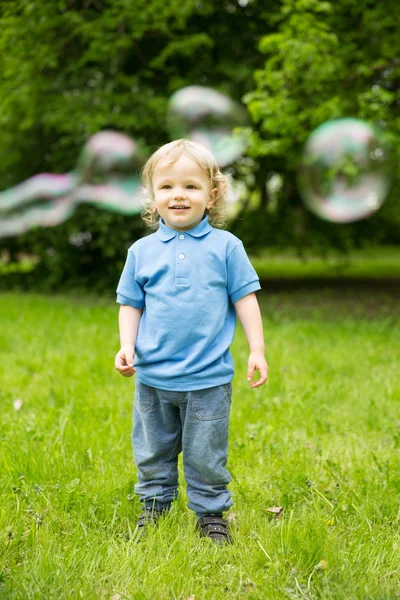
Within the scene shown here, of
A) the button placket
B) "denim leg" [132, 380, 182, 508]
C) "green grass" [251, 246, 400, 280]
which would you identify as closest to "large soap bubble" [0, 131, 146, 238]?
the button placket

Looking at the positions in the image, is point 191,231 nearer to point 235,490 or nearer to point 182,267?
point 182,267

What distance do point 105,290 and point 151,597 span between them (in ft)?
29.0

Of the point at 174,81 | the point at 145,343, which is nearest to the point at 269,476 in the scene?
the point at 145,343

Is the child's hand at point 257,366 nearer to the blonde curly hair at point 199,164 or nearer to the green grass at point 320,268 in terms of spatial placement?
the blonde curly hair at point 199,164

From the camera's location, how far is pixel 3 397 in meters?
4.35

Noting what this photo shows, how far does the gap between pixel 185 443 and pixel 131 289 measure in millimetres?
591

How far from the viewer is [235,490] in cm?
289

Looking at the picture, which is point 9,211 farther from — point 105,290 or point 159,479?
point 159,479

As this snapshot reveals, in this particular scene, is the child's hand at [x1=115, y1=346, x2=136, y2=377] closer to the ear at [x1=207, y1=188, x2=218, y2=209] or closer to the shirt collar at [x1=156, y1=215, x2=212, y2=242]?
the shirt collar at [x1=156, y1=215, x2=212, y2=242]

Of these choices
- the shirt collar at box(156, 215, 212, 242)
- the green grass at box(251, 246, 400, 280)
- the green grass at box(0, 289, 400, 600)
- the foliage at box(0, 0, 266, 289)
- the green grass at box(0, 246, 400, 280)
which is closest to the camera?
the green grass at box(0, 289, 400, 600)

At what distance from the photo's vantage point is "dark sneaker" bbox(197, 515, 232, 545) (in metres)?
2.43

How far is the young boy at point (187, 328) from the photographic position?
7.89ft

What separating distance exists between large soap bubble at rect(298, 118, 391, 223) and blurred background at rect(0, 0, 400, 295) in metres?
0.17

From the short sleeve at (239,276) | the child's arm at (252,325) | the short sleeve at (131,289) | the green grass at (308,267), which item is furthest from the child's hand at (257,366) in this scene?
the green grass at (308,267)
